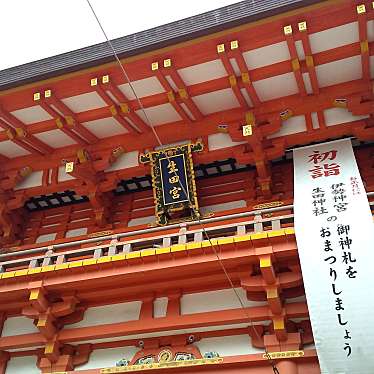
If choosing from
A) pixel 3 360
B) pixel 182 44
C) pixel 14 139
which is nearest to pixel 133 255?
pixel 3 360

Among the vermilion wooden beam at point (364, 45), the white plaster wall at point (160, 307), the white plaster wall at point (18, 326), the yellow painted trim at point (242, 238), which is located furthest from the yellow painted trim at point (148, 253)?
the vermilion wooden beam at point (364, 45)

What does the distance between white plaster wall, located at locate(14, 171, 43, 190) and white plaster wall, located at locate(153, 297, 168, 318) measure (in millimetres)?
3828

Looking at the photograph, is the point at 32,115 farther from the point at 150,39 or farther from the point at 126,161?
the point at 150,39

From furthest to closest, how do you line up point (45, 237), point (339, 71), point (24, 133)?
point (45, 237), point (24, 133), point (339, 71)

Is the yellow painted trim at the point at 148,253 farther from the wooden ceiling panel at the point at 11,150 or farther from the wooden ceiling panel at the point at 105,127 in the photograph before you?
the wooden ceiling panel at the point at 11,150

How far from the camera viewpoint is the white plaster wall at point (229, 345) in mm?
6629

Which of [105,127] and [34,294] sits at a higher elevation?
[105,127]

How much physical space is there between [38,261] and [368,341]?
17.3 ft

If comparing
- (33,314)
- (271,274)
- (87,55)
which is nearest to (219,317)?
(271,274)

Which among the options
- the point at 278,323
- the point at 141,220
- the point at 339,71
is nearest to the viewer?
the point at 278,323

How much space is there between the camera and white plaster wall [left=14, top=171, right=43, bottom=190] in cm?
964

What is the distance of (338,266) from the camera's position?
602 cm

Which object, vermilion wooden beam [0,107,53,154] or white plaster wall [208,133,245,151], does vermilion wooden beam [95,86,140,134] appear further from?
vermilion wooden beam [0,107,53,154]

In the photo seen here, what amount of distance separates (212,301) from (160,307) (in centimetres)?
86
